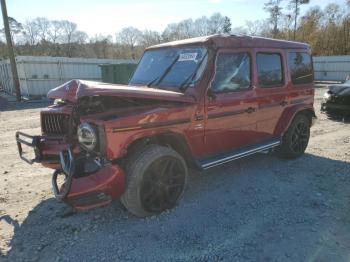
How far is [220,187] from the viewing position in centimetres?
457

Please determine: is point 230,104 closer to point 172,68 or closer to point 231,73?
point 231,73

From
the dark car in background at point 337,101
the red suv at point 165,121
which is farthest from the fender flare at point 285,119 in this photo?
the dark car in background at point 337,101

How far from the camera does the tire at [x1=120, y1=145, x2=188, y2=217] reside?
136 inches

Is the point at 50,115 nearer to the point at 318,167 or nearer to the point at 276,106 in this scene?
the point at 276,106

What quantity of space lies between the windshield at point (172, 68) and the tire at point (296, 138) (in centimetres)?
247

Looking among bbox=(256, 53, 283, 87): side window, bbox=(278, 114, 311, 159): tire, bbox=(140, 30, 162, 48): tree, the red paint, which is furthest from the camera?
bbox=(140, 30, 162, 48): tree

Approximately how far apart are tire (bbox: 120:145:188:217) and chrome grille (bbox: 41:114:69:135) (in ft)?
3.70

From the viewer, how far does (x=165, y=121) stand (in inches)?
142

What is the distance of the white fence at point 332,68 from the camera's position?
2505cm

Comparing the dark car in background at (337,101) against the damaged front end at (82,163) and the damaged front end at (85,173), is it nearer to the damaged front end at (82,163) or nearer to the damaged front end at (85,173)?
the damaged front end at (82,163)

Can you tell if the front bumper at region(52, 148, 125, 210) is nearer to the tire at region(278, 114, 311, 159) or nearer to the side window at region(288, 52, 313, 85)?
the tire at region(278, 114, 311, 159)

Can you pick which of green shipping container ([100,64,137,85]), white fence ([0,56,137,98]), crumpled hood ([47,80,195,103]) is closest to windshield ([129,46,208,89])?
crumpled hood ([47,80,195,103])

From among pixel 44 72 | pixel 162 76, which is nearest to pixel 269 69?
pixel 162 76

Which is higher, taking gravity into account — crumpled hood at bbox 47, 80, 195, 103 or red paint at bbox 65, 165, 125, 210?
crumpled hood at bbox 47, 80, 195, 103
